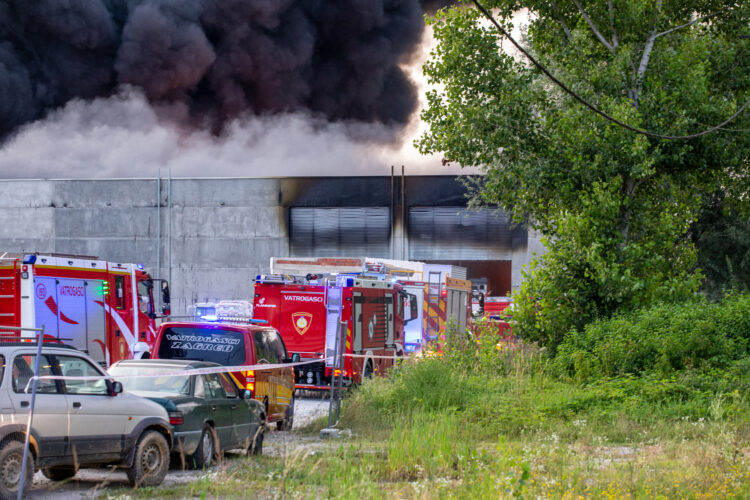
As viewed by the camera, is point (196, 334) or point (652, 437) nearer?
point (652, 437)

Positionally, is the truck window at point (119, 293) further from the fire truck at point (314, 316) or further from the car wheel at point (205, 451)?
the car wheel at point (205, 451)

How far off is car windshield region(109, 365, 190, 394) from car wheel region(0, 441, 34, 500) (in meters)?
2.91

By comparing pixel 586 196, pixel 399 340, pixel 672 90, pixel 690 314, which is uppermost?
pixel 672 90

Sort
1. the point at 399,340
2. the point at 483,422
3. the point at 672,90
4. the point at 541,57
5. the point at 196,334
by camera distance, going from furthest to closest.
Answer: the point at 399,340
the point at 541,57
the point at 672,90
the point at 196,334
the point at 483,422

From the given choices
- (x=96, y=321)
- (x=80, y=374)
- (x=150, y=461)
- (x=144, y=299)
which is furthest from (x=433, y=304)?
(x=80, y=374)

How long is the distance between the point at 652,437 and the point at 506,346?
677 centimetres

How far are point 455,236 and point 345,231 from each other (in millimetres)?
5735

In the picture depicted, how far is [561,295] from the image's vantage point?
18719 millimetres

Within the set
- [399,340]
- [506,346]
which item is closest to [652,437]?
[506,346]

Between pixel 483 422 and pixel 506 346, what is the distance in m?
5.53

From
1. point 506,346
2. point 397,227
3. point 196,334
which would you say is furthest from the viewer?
point 397,227

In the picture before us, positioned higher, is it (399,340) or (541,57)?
(541,57)

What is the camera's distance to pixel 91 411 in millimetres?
8688

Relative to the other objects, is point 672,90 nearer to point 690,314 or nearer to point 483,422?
point 690,314
